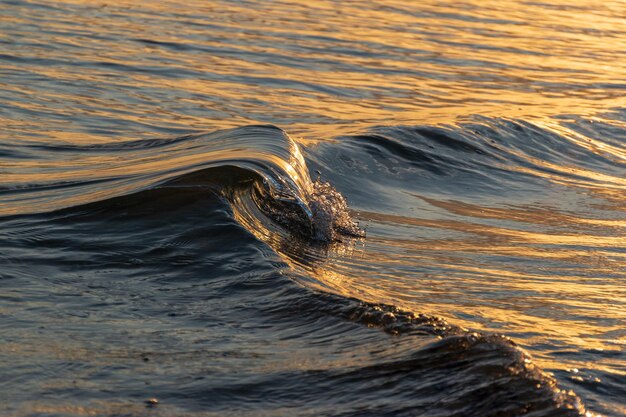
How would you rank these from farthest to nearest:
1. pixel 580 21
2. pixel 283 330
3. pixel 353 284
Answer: pixel 580 21 < pixel 353 284 < pixel 283 330

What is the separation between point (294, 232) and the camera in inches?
275

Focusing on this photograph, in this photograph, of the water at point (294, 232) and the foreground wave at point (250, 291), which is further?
the water at point (294, 232)

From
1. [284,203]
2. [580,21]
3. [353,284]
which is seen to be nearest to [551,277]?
[353,284]

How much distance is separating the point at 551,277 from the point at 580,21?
724 inches

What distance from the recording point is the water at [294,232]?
170 inches

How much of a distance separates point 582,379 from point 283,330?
134cm

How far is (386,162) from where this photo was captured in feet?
35.5

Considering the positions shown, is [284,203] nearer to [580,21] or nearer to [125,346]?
[125,346]

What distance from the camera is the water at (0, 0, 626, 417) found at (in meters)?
4.32

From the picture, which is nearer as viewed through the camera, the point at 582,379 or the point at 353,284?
the point at 582,379

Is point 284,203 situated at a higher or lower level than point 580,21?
lower

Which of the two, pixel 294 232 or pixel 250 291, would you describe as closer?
pixel 250 291

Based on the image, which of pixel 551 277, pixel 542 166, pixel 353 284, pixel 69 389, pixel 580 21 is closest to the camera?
pixel 69 389

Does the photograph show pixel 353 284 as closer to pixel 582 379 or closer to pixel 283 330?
pixel 283 330
